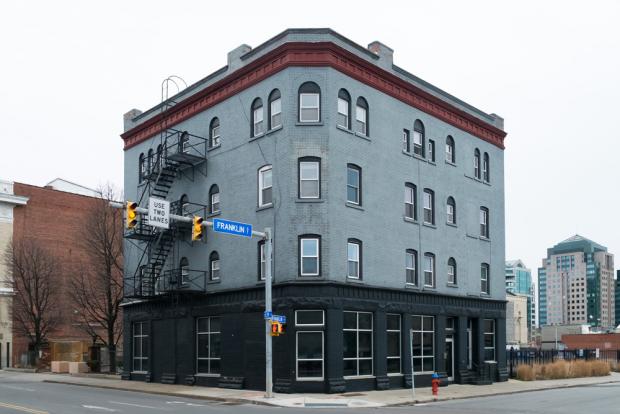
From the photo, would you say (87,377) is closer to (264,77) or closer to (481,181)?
(264,77)

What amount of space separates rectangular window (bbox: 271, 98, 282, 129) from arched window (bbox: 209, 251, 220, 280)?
23.9 ft

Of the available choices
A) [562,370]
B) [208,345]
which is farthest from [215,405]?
[562,370]

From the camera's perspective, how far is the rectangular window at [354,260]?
3241 centimetres

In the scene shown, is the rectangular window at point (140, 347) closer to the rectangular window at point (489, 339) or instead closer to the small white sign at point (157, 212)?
the small white sign at point (157, 212)

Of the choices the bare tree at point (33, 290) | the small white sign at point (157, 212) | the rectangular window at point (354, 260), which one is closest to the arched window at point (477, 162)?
the rectangular window at point (354, 260)

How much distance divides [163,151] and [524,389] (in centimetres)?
2199

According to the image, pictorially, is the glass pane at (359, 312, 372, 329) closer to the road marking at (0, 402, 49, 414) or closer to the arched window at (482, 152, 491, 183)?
the arched window at (482, 152, 491, 183)

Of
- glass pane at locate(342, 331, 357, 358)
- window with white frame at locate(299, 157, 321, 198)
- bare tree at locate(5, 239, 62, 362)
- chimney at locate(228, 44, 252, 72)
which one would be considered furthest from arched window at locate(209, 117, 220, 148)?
bare tree at locate(5, 239, 62, 362)

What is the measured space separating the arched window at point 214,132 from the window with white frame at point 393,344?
39.4ft

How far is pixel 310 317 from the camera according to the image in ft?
101

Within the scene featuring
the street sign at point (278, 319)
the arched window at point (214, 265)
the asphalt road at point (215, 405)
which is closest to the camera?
the asphalt road at point (215, 405)

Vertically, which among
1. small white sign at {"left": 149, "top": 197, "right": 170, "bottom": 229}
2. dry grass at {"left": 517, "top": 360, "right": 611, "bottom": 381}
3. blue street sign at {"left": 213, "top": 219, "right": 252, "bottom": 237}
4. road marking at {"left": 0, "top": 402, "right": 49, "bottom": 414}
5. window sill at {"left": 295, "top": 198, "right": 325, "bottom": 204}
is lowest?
dry grass at {"left": 517, "top": 360, "right": 611, "bottom": 381}

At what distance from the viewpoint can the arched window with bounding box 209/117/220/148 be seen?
3688 centimetres

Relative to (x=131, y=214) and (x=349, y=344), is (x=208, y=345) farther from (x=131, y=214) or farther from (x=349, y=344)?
(x=131, y=214)
